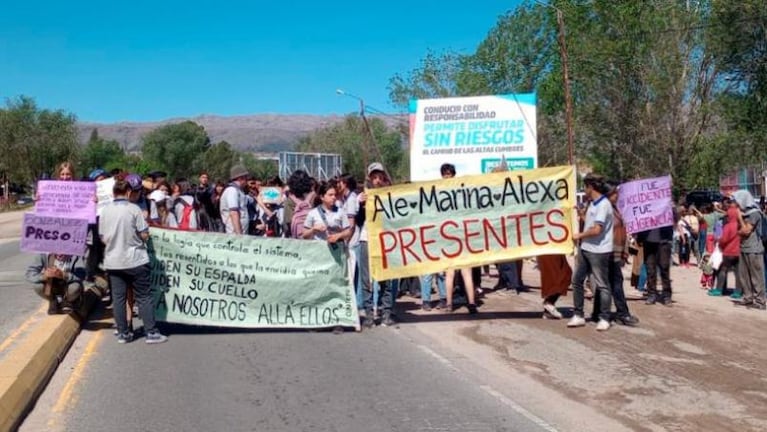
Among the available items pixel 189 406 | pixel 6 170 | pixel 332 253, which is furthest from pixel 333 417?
pixel 6 170

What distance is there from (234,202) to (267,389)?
4.12 m

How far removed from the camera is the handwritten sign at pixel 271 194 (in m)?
17.5

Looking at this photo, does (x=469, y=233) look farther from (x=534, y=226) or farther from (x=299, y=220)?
(x=299, y=220)

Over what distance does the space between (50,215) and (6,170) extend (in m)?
67.9

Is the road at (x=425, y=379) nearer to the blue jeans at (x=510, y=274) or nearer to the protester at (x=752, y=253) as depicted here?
the protester at (x=752, y=253)

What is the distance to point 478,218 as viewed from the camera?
34.4ft

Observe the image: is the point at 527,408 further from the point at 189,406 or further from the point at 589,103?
the point at 589,103

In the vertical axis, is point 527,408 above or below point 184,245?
below

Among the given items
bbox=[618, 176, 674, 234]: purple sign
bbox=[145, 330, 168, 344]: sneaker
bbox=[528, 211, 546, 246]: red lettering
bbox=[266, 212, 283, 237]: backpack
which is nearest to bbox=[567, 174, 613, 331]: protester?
bbox=[528, 211, 546, 246]: red lettering

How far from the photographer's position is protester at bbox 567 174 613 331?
9.94 metres

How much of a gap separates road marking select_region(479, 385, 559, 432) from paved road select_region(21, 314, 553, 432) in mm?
23

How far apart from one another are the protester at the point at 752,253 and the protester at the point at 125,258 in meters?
8.36

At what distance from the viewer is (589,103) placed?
36.6m

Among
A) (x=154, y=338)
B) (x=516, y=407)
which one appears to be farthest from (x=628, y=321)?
(x=154, y=338)
